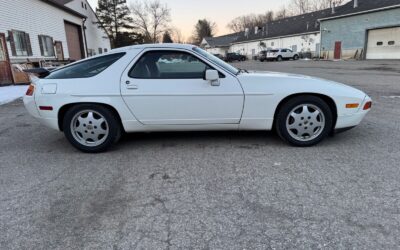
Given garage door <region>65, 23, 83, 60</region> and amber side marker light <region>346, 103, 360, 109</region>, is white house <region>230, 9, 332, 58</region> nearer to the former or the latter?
garage door <region>65, 23, 83, 60</region>

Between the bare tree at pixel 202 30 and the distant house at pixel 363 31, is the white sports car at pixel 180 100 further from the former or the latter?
the bare tree at pixel 202 30

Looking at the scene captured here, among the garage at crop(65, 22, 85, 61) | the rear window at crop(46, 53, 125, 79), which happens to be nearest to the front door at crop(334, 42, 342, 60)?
the garage at crop(65, 22, 85, 61)

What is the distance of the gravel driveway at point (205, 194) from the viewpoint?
7.54 ft

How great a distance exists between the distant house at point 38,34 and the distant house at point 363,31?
2835 centimetres

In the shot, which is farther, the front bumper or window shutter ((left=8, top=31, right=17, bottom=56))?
window shutter ((left=8, top=31, right=17, bottom=56))

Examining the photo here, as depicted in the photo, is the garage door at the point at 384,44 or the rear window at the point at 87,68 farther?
the garage door at the point at 384,44

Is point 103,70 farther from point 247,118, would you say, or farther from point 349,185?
point 349,185

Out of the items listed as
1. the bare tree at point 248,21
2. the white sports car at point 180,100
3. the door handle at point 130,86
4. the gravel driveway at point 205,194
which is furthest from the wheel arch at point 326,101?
the bare tree at point 248,21

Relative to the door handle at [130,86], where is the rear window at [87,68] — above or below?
above

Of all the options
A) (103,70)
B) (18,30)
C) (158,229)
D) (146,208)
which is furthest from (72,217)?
(18,30)

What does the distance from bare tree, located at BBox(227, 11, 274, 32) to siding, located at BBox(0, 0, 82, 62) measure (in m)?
87.1

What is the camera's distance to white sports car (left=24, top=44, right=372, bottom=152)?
4.04 m

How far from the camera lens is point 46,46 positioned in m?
19.0

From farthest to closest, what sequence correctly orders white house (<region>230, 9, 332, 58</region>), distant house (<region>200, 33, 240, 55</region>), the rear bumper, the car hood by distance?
distant house (<region>200, 33, 240, 55</region>) → white house (<region>230, 9, 332, 58</region>) → the rear bumper → the car hood
